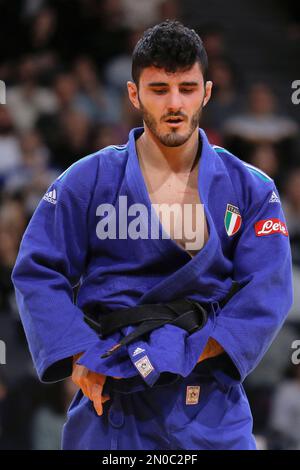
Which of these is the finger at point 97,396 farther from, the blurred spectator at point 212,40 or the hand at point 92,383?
the blurred spectator at point 212,40

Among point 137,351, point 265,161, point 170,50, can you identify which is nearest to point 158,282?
point 137,351

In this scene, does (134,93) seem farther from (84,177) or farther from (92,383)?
(92,383)

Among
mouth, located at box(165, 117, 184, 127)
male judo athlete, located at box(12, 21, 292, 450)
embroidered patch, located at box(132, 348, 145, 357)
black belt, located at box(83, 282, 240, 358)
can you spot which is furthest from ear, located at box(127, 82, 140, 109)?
embroidered patch, located at box(132, 348, 145, 357)

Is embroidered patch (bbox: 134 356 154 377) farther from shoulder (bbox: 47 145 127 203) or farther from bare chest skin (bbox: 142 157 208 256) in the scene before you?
shoulder (bbox: 47 145 127 203)

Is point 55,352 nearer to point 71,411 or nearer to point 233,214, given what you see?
point 71,411

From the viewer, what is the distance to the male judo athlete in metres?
2.17

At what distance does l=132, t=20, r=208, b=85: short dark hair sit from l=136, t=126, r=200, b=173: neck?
181 mm

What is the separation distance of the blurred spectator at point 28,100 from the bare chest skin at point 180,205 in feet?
9.48

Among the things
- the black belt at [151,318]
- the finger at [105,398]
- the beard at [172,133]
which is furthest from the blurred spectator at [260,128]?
the finger at [105,398]

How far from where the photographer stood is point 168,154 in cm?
234

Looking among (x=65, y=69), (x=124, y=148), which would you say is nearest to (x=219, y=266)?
(x=124, y=148)

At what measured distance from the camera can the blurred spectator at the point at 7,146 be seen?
4.86 metres
